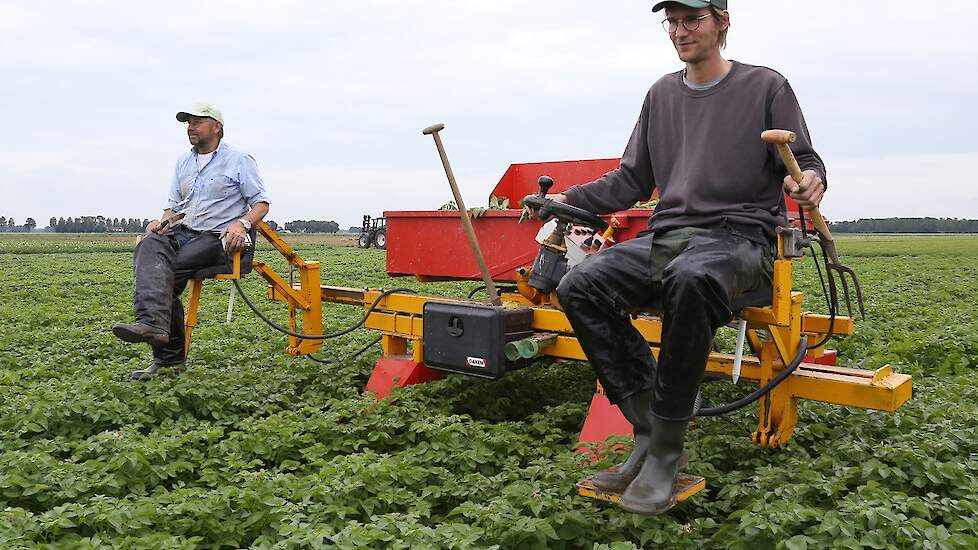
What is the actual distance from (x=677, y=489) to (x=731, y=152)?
1307mm

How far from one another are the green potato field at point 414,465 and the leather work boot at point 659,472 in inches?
5.0

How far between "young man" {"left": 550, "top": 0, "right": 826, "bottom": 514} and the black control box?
1011 millimetres

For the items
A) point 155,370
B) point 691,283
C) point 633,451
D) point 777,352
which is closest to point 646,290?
point 691,283

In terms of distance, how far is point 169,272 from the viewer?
5.53 m

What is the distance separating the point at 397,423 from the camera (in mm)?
4371

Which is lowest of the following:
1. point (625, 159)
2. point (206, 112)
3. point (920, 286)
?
point (920, 286)

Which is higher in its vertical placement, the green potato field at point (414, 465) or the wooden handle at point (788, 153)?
the wooden handle at point (788, 153)

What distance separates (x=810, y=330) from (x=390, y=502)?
273 centimetres

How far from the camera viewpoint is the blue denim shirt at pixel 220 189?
5.85m

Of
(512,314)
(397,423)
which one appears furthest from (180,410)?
(512,314)

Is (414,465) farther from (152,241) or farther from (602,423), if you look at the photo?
(152,241)

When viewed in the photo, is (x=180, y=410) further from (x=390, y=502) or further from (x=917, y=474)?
(x=917, y=474)

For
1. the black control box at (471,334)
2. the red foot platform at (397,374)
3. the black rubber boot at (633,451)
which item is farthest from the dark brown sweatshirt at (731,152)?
the red foot platform at (397,374)

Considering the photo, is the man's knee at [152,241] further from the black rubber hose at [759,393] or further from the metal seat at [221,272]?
the black rubber hose at [759,393]
